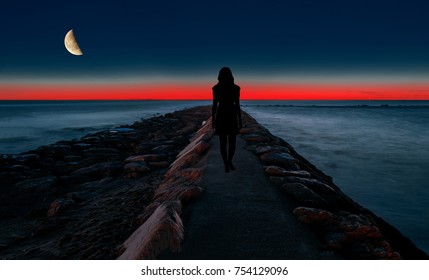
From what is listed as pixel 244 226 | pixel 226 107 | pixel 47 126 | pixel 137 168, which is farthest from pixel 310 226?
pixel 47 126

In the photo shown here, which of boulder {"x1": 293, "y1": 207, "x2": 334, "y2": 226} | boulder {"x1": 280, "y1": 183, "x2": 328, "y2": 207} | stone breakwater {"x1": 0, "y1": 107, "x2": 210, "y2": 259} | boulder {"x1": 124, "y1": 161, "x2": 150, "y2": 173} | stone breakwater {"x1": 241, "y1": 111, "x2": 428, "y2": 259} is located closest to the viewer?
stone breakwater {"x1": 241, "y1": 111, "x2": 428, "y2": 259}

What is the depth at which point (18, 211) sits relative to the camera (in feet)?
16.8

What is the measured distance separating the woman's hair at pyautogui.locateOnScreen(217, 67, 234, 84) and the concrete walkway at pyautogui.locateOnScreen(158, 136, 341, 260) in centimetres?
166

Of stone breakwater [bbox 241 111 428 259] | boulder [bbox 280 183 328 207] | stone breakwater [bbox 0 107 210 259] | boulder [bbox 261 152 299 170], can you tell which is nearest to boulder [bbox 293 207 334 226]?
stone breakwater [bbox 241 111 428 259]

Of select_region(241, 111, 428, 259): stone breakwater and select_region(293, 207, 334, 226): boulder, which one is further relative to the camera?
select_region(293, 207, 334, 226): boulder

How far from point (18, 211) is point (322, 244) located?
18.0 ft

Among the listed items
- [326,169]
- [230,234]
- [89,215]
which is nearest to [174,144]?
[326,169]

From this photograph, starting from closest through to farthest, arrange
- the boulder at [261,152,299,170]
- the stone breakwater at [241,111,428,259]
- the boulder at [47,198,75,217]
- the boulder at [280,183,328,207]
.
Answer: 1. the stone breakwater at [241,111,428,259]
2. the boulder at [280,183,328,207]
3. the boulder at [47,198,75,217]
4. the boulder at [261,152,299,170]

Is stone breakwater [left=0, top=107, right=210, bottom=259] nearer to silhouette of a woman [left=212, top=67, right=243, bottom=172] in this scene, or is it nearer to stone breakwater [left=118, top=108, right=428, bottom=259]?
stone breakwater [left=118, top=108, right=428, bottom=259]

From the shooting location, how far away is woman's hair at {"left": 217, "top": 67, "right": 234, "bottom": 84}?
4.39 metres

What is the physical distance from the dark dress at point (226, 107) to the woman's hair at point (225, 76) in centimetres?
7

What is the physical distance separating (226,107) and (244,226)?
7.12 ft

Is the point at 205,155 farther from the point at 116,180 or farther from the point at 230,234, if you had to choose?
the point at 230,234

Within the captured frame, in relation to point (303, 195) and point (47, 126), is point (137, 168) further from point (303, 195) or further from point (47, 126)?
point (47, 126)
